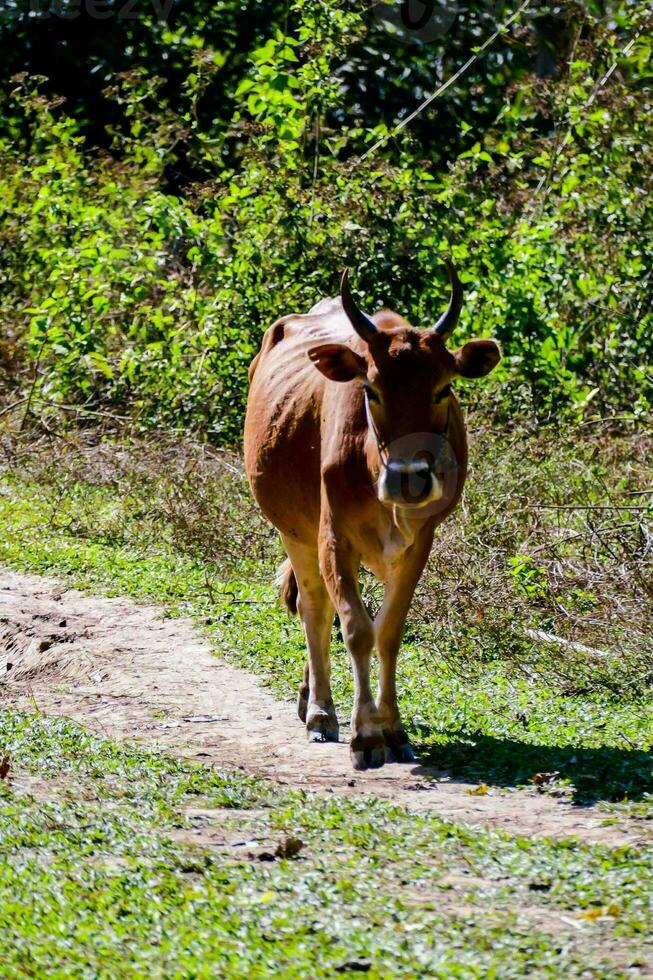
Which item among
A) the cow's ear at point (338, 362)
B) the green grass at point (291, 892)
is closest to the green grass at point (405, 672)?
the green grass at point (291, 892)

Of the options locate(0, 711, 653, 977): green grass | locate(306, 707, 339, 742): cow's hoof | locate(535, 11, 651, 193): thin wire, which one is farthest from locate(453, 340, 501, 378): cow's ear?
locate(535, 11, 651, 193): thin wire

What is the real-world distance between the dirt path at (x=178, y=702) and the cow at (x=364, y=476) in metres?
0.29

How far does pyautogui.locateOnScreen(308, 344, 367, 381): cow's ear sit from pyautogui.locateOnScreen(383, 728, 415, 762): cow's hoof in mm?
1562

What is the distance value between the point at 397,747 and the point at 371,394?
155 centimetres

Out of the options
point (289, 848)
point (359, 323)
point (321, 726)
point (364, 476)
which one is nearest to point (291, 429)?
point (364, 476)

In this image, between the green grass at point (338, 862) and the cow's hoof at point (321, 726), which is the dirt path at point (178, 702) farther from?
the green grass at point (338, 862)

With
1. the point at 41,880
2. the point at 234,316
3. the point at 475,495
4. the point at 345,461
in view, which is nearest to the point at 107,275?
the point at 234,316

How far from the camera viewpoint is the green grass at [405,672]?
6500mm

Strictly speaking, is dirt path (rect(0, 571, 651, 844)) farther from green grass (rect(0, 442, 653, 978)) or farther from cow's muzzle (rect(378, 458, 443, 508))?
cow's muzzle (rect(378, 458, 443, 508))

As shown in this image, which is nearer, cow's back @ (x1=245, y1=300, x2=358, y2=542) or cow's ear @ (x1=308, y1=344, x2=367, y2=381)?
cow's ear @ (x1=308, y1=344, x2=367, y2=381)

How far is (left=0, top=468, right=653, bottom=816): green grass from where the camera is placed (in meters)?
6.50

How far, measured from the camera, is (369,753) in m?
6.57

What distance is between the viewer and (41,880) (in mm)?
4758

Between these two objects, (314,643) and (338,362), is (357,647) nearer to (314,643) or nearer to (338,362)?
(314,643)
